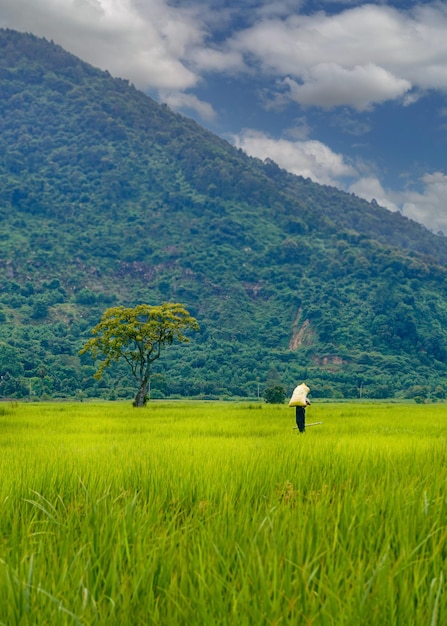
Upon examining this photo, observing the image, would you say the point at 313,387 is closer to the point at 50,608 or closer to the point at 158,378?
the point at 158,378

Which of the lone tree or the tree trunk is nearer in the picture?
the tree trunk

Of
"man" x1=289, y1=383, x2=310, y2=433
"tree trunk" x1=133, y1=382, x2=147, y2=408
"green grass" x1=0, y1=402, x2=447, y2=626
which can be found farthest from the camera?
"tree trunk" x1=133, y1=382, x2=147, y2=408

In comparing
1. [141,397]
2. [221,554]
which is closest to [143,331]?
[141,397]

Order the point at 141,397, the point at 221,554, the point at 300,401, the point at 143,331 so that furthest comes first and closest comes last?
the point at 143,331 < the point at 141,397 < the point at 300,401 < the point at 221,554

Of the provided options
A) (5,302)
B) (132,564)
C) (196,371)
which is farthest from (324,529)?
(5,302)

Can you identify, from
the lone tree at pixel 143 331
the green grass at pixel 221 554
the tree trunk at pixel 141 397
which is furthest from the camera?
the lone tree at pixel 143 331

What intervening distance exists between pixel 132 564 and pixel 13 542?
67 cm

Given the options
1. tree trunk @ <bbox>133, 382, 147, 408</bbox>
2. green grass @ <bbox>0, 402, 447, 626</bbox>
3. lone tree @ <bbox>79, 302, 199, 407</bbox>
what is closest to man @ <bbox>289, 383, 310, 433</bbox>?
green grass @ <bbox>0, 402, 447, 626</bbox>

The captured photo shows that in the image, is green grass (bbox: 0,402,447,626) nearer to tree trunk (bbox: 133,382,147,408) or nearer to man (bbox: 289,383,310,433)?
man (bbox: 289,383,310,433)

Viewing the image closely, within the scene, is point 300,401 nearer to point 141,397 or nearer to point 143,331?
point 141,397

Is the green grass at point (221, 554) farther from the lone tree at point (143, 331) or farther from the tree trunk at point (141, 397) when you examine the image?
the lone tree at point (143, 331)

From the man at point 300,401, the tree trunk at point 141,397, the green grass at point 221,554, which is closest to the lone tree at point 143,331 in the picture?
the tree trunk at point 141,397

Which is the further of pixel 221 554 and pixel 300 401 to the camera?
pixel 300 401

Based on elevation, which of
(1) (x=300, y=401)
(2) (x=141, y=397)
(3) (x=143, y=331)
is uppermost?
(3) (x=143, y=331)
